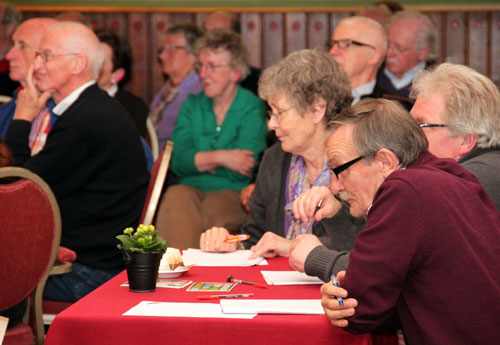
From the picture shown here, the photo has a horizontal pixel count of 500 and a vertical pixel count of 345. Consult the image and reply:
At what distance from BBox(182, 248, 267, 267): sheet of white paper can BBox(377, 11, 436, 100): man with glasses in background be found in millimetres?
2844

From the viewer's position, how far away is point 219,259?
2.45 meters

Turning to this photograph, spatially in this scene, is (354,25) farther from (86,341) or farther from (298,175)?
(86,341)

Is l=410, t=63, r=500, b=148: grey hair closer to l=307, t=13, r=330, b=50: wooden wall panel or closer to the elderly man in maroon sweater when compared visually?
the elderly man in maroon sweater

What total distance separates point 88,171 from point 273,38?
135 inches

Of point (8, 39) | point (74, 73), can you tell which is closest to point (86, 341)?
point (74, 73)

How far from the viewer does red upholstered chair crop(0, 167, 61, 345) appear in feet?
7.64

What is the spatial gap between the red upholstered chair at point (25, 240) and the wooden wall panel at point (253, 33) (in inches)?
157

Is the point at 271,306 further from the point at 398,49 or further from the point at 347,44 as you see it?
the point at 398,49

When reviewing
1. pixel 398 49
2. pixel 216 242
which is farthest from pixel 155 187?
pixel 398 49

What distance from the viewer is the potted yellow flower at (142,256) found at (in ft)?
6.23

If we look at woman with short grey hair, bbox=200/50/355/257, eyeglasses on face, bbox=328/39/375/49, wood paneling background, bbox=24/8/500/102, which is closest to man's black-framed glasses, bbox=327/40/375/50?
eyeglasses on face, bbox=328/39/375/49

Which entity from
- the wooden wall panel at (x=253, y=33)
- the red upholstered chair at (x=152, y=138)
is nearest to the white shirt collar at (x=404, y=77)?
the wooden wall panel at (x=253, y=33)

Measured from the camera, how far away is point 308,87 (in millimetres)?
2816

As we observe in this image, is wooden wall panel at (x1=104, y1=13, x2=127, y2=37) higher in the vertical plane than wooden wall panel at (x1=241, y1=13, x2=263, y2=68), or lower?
higher
